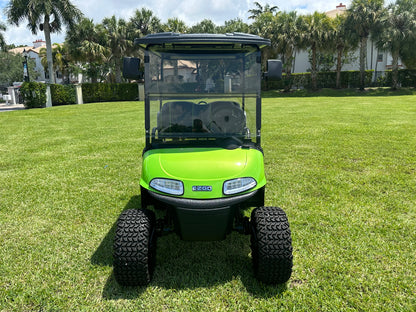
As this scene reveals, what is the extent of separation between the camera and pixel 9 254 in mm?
3232

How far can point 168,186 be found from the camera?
8.63 feet

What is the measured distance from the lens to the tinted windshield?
3.26 metres

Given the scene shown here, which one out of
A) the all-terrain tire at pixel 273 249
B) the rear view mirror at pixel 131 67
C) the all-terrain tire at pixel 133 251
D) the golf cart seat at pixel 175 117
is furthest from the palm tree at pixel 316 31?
the all-terrain tire at pixel 133 251

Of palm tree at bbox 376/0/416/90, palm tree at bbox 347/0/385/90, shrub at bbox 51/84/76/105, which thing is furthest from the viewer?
palm tree at bbox 347/0/385/90

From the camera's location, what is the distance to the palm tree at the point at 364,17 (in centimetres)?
2672

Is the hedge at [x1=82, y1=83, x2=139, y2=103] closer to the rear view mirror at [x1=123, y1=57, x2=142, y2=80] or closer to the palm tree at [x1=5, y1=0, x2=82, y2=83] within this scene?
the palm tree at [x1=5, y1=0, x2=82, y2=83]

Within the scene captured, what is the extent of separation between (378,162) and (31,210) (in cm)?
573

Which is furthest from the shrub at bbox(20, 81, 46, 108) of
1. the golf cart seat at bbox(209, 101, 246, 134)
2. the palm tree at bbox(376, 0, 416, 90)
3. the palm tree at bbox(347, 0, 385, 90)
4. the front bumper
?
the palm tree at bbox(376, 0, 416, 90)

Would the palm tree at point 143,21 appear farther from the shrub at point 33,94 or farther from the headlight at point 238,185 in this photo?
the headlight at point 238,185

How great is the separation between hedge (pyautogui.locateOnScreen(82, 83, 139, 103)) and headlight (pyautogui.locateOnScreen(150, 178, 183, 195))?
25919 mm

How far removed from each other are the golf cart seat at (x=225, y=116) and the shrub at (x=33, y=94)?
71.6ft

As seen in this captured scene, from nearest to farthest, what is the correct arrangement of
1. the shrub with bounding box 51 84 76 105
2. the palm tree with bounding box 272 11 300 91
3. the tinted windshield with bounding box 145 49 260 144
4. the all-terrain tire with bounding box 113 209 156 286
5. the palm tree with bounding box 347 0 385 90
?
the all-terrain tire with bounding box 113 209 156 286, the tinted windshield with bounding box 145 49 260 144, the shrub with bounding box 51 84 76 105, the palm tree with bounding box 347 0 385 90, the palm tree with bounding box 272 11 300 91

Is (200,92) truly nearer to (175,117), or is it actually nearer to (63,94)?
(175,117)

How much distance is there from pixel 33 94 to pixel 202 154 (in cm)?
2215
